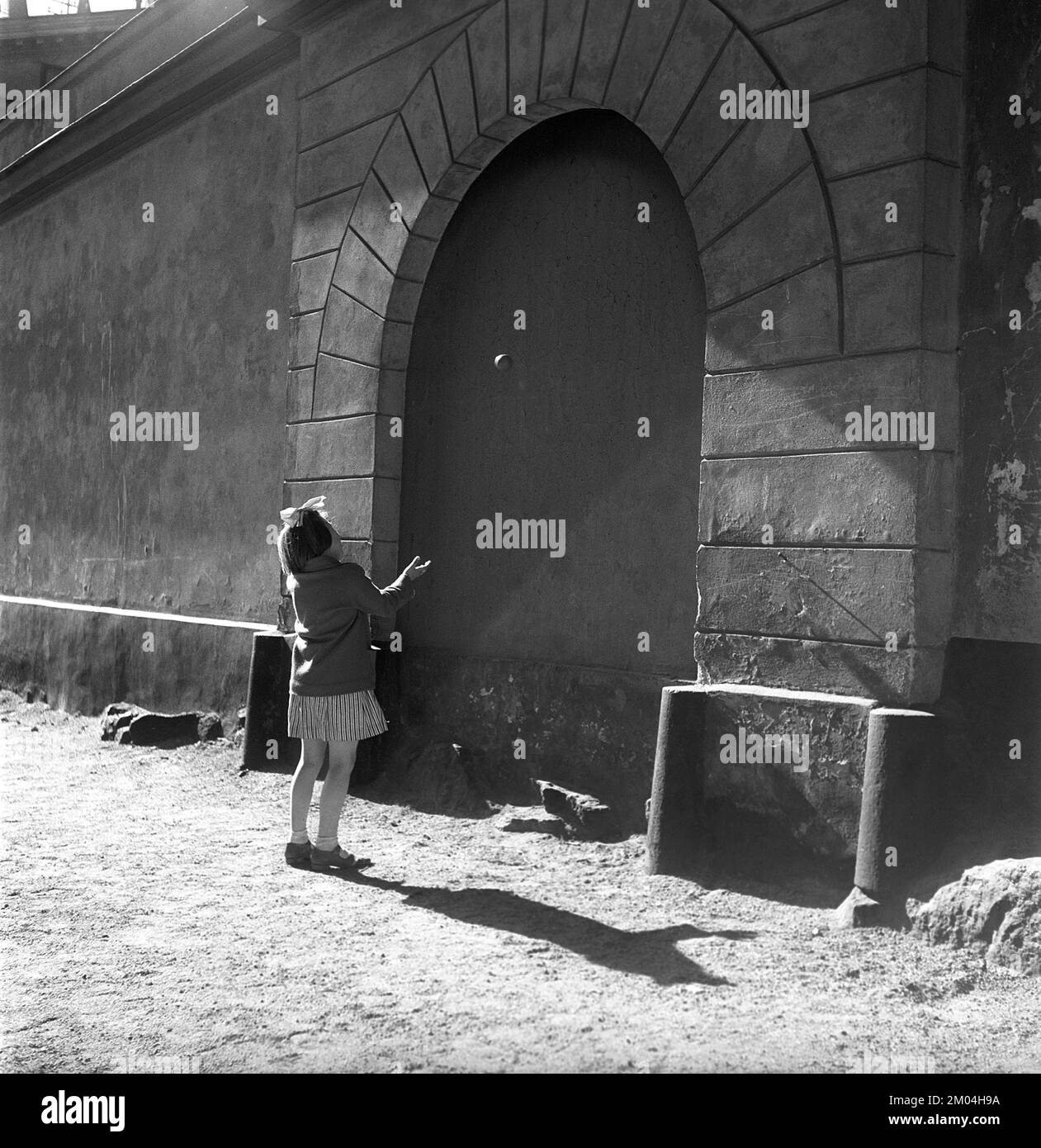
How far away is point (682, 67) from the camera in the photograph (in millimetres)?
5520

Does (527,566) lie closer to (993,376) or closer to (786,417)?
(786,417)

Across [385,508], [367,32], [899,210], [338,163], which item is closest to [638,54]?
[899,210]

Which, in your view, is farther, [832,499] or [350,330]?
[350,330]

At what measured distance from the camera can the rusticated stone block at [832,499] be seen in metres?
4.66

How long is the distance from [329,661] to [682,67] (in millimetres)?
3110

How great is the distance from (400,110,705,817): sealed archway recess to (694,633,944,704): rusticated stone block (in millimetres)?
426

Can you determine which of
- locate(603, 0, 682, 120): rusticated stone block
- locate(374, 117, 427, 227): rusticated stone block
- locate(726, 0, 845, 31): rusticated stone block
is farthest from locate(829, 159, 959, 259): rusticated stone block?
locate(374, 117, 427, 227): rusticated stone block

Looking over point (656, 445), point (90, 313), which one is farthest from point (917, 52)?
point (90, 313)

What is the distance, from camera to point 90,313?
35.6ft

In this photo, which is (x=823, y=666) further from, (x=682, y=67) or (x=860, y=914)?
(x=682, y=67)

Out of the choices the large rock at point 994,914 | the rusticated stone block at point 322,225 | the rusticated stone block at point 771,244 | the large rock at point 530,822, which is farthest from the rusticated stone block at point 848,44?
the large rock at point 530,822

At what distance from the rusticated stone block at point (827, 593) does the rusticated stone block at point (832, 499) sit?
66 mm

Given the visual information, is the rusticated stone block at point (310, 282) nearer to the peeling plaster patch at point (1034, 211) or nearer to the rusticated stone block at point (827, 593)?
the rusticated stone block at point (827, 593)

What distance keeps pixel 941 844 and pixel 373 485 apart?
3891 millimetres
